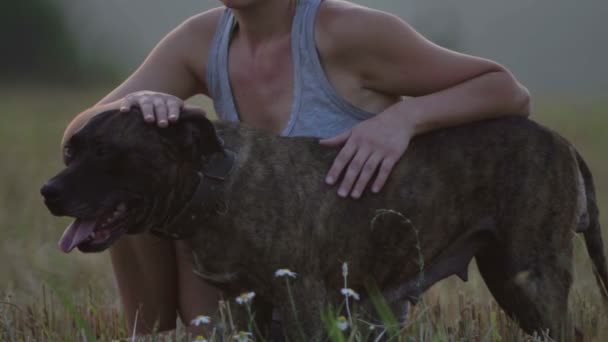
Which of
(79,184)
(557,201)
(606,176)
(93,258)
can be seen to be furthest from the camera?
(606,176)

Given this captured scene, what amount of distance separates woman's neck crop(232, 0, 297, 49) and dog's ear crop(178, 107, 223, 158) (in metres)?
0.99

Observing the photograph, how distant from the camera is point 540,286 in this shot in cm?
532

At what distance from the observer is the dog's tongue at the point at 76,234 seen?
A: 4656 mm

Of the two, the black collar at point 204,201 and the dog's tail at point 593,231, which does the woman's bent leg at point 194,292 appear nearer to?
the black collar at point 204,201

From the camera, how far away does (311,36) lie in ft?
18.3

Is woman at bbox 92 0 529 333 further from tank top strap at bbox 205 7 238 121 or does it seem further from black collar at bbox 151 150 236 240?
black collar at bbox 151 150 236 240

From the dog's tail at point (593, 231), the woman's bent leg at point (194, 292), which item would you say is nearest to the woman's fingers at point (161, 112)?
the woman's bent leg at point (194, 292)

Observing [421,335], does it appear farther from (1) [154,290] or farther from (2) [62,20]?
(2) [62,20]

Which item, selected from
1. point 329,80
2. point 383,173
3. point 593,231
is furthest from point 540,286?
point 329,80

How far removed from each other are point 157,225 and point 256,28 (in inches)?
52.1

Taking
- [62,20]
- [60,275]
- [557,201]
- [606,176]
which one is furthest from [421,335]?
[62,20]

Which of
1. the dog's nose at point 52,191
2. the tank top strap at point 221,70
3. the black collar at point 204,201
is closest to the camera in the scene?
the dog's nose at point 52,191

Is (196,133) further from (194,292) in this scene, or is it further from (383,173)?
(194,292)

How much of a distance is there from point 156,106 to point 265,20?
109 cm
